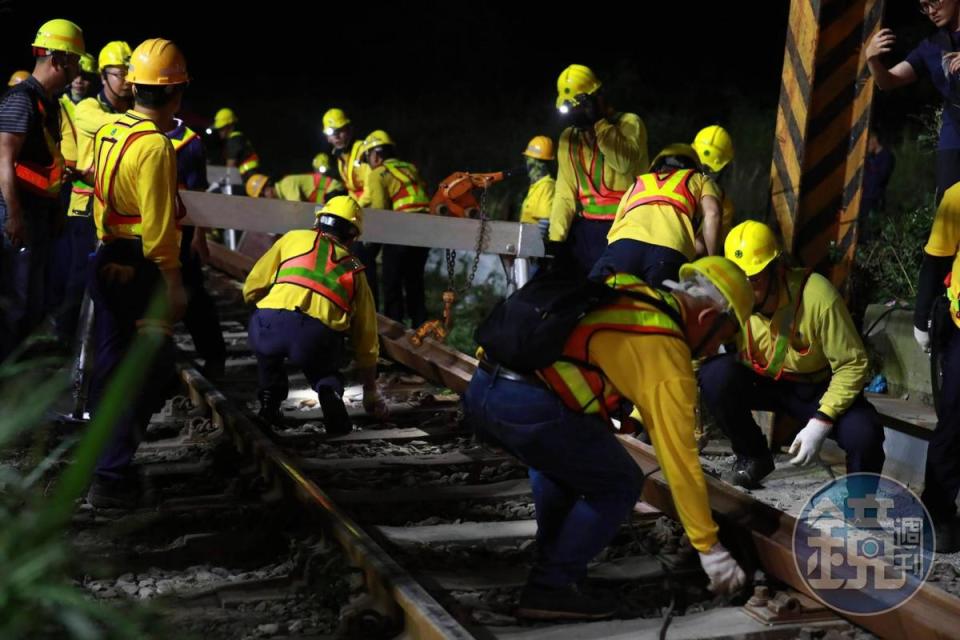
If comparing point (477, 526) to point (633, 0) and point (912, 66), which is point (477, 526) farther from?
point (633, 0)

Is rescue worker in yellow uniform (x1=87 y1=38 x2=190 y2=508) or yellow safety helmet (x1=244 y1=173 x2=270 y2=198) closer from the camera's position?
rescue worker in yellow uniform (x1=87 y1=38 x2=190 y2=508)

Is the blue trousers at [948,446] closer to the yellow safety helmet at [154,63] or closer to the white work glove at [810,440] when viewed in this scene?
the white work glove at [810,440]

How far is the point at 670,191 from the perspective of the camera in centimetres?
728

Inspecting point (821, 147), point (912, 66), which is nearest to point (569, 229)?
point (821, 147)

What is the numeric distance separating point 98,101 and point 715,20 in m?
22.2

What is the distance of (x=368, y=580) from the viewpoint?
4.45 m

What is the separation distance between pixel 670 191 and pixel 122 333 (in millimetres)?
3295

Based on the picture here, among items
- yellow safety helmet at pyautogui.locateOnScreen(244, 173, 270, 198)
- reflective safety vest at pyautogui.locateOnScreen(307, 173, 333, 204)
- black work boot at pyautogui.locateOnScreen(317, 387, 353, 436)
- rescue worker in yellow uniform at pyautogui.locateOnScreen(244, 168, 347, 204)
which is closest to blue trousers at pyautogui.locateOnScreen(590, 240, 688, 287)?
black work boot at pyautogui.locateOnScreen(317, 387, 353, 436)

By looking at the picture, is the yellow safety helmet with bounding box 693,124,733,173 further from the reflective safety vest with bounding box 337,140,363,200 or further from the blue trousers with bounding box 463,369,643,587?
the reflective safety vest with bounding box 337,140,363,200

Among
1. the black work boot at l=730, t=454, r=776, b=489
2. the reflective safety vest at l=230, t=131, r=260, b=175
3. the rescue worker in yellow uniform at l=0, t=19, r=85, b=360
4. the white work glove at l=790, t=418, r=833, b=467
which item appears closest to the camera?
the white work glove at l=790, t=418, r=833, b=467

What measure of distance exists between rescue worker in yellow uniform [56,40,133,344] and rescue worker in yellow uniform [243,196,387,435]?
1324 mm

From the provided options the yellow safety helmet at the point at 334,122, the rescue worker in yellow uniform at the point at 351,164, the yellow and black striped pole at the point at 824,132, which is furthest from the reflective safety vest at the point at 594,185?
the yellow safety helmet at the point at 334,122

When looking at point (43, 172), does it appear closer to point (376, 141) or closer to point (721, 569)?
point (721, 569)

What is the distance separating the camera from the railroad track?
4148mm
